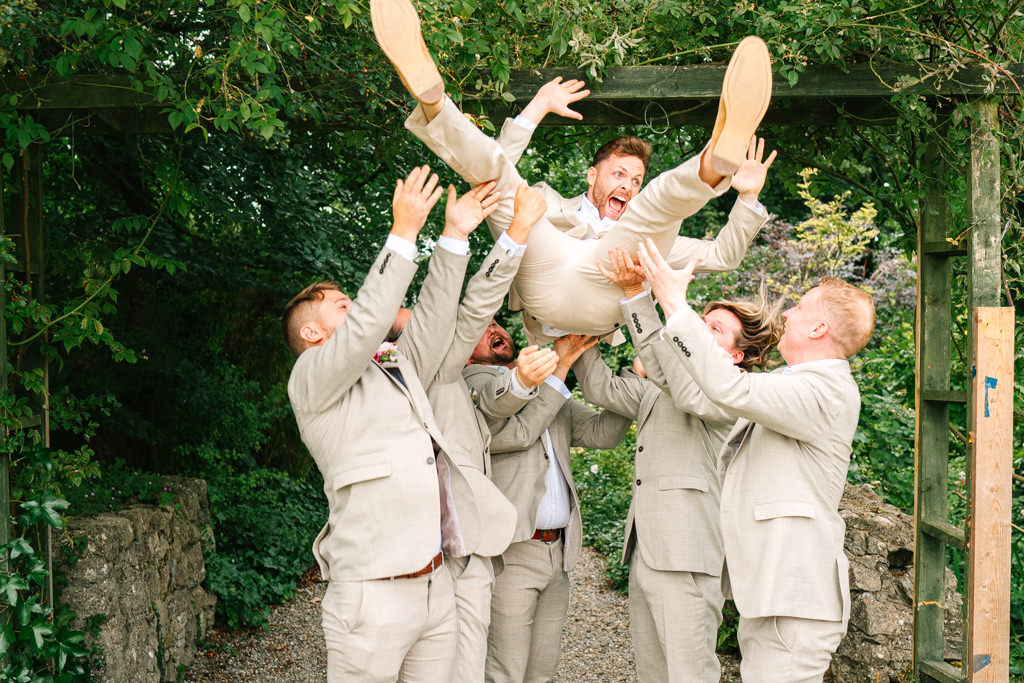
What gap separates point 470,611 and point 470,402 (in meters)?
0.70

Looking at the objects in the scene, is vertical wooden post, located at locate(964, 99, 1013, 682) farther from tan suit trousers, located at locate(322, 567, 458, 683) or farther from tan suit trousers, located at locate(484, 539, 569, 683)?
tan suit trousers, located at locate(322, 567, 458, 683)

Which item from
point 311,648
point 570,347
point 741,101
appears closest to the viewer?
point 741,101

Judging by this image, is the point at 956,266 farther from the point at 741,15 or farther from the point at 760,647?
the point at 760,647

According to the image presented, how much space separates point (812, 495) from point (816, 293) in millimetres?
628

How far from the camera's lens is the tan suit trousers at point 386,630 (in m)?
2.49

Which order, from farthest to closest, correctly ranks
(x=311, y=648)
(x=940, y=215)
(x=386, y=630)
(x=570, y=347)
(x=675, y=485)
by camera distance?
(x=311, y=648) < (x=940, y=215) < (x=570, y=347) < (x=675, y=485) < (x=386, y=630)

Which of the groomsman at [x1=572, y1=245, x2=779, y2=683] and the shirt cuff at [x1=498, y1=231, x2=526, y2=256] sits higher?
the shirt cuff at [x1=498, y1=231, x2=526, y2=256]

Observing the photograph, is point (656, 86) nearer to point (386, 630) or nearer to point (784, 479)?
point (784, 479)

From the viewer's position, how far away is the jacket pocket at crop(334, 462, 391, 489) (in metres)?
2.54

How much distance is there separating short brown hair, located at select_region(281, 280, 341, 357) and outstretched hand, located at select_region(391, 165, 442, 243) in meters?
0.35

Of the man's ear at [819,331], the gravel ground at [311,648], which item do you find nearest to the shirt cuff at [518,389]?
the man's ear at [819,331]

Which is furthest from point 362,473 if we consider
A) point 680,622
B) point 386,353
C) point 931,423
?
point 931,423

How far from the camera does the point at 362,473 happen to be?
100 inches

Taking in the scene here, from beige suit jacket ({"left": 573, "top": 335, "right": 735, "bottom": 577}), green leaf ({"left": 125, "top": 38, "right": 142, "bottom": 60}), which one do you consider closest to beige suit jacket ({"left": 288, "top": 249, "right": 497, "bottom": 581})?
beige suit jacket ({"left": 573, "top": 335, "right": 735, "bottom": 577})
